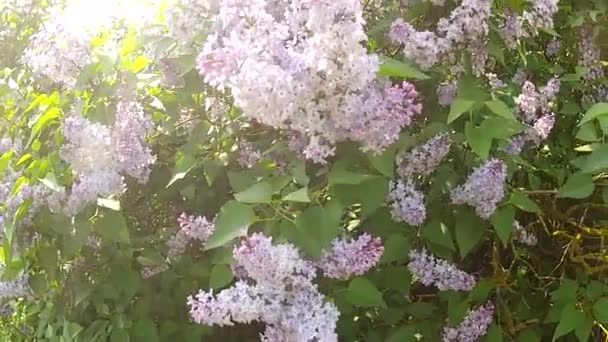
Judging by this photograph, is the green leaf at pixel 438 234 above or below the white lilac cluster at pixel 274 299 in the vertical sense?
below

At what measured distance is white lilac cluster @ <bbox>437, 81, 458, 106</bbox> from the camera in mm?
1828

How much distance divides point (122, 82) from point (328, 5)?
23.1 inches

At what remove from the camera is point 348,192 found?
5.09 ft

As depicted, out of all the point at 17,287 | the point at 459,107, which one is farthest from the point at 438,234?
the point at 17,287

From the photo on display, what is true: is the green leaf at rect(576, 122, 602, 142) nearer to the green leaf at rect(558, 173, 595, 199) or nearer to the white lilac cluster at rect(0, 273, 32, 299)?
the green leaf at rect(558, 173, 595, 199)

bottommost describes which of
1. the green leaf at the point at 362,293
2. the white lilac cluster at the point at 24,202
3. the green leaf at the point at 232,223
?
the green leaf at the point at 362,293

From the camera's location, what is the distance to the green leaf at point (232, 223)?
4.70 ft

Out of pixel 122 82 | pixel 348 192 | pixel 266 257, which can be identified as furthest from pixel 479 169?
pixel 122 82

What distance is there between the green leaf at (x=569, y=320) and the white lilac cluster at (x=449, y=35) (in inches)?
21.5

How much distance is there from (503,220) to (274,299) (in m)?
0.55

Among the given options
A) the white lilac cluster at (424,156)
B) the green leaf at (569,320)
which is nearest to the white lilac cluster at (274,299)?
the white lilac cluster at (424,156)

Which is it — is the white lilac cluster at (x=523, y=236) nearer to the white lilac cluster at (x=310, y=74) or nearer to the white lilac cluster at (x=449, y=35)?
the white lilac cluster at (x=449, y=35)

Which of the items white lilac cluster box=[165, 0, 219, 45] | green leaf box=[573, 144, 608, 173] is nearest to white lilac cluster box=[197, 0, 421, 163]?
white lilac cluster box=[165, 0, 219, 45]

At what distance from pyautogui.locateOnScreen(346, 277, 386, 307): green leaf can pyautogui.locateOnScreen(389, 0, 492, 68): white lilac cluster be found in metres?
0.43
